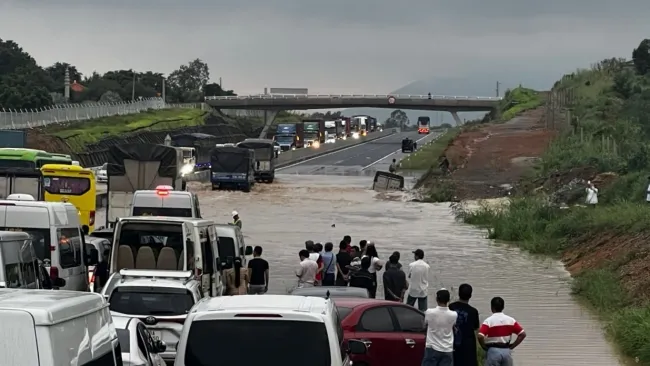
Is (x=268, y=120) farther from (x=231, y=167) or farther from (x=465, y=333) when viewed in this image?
(x=465, y=333)

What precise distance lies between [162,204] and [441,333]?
1689 centimetres

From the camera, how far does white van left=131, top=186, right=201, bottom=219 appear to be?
28.8 metres

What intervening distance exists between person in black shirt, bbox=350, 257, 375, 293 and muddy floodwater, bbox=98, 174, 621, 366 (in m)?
2.83

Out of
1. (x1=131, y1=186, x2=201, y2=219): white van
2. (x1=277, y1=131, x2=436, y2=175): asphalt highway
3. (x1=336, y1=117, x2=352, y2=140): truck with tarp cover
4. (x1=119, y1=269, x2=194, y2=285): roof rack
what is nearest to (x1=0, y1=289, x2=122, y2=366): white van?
(x1=119, y1=269, x2=194, y2=285): roof rack

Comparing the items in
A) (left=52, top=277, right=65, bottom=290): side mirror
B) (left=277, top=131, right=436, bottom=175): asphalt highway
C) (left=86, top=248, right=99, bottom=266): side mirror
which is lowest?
(left=277, top=131, right=436, bottom=175): asphalt highway

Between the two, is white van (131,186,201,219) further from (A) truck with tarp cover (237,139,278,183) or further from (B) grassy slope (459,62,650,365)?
(A) truck with tarp cover (237,139,278,183)

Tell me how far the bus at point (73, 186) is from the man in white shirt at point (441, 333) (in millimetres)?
22076

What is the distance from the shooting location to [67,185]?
33750 millimetres

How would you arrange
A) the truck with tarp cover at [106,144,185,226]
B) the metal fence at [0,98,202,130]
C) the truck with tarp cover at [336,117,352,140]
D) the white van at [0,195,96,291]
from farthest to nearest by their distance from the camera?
1. the truck with tarp cover at [336,117,352,140]
2. the metal fence at [0,98,202,130]
3. the truck with tarp cover at [106,144,185,226]
4. the white van at [0,195,96,291]

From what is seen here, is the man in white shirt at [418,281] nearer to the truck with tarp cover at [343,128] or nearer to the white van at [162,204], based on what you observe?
the white van at [162,204]

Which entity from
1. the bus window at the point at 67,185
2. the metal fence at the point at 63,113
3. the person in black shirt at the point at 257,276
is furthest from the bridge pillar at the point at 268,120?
the person in black shirt at the point at 257,276

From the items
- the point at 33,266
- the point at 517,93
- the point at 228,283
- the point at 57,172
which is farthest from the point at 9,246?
the point at 517,93

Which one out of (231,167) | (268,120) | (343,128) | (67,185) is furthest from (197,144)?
(268,120)

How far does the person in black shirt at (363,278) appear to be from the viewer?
20078mm
